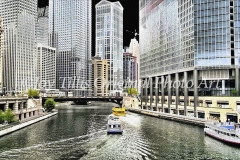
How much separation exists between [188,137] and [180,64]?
67916mm

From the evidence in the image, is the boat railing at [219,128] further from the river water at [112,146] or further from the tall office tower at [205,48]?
the tall office tower at [205,48]

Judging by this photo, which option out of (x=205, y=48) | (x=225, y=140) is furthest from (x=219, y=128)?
(x=205, y=48)

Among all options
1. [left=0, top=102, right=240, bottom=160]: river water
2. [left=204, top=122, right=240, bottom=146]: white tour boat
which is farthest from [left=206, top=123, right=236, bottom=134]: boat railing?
[left=0, top=102, right=240, bottom=160]: river water

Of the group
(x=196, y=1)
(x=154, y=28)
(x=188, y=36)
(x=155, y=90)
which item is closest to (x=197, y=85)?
(x=188, y=36)

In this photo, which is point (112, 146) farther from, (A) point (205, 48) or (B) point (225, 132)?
(A) point (205, 48)

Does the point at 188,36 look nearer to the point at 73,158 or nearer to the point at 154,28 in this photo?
the point at 154,28

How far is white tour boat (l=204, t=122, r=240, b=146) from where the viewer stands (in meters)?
71.8

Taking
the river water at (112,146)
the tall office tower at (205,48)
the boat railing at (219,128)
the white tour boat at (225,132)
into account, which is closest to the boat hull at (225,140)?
the white tour boat at (225,132)

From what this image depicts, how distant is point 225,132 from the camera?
7525 cm

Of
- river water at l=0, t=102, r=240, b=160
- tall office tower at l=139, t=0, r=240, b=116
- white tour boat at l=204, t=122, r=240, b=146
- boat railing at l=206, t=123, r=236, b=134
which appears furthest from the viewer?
tall office tower at l=139, t=0, r=240, b=116

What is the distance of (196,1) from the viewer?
130 metres

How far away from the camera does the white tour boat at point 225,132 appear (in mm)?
71750

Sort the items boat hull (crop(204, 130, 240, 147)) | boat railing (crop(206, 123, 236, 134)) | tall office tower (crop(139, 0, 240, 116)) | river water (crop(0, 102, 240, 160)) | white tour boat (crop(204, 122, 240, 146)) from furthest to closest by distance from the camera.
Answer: tall office tower (crop(139, 0, 240, 116))
boat railing (crop(206, 123, 236, 134))
white tour boat (crop(204, 122, 240, 146))
boat hull (crop(204, 130, 240, 147))
river water (crop(0, 102, 240, 160))

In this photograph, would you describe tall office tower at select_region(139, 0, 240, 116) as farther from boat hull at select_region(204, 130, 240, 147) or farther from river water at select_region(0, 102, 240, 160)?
river water at select_region(0, 102, 240, 160)
